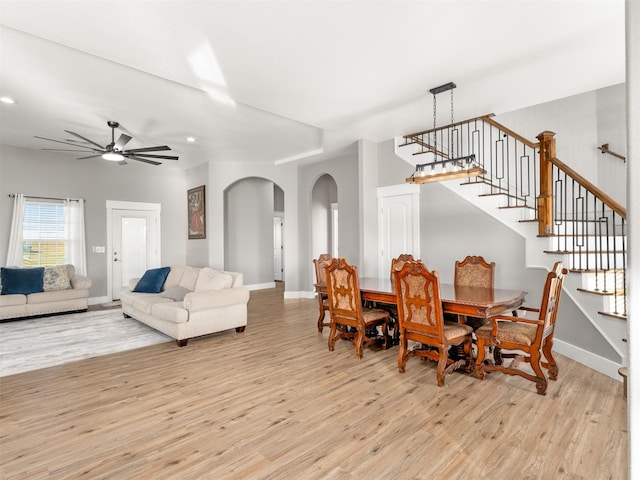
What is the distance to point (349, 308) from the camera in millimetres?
3688

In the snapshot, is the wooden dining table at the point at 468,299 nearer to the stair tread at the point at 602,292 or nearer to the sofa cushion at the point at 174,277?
the stair tread at the point at 602,292

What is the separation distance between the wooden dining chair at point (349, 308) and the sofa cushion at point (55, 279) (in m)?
5.15

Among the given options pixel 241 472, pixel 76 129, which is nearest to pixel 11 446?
pixel 241 472

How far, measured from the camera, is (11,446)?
85.0 inches

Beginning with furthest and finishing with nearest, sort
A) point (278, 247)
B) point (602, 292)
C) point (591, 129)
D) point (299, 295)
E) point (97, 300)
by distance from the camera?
point (278, 247) → point (299, 295) → point (97, 300) → point (591, 129) → point (602, 292)

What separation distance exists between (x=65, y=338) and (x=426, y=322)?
15.1 feet

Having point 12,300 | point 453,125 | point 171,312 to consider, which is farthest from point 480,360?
point 12,300

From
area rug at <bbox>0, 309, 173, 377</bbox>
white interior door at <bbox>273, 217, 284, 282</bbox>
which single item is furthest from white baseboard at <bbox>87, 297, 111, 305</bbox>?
white interior door at <bbox>273, 217, 284, 282</bbox>

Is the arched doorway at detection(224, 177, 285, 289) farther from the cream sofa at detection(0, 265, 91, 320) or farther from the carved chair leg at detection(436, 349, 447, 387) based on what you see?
the carved chair leg at detection(436, 349, 447, 387)

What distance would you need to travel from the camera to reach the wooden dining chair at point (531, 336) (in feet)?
8.90

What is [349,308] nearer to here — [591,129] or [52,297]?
[591,129]

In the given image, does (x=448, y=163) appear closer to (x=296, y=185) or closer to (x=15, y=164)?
(x=296, y=185)

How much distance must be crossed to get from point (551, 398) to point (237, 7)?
3.80 meters

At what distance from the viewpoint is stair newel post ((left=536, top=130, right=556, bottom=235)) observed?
3.87 m
